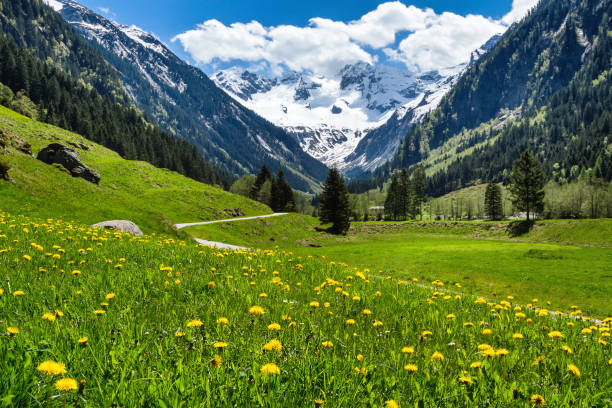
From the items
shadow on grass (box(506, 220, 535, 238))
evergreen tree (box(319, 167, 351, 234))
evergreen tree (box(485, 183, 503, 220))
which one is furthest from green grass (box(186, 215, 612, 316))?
evergreen tree (box(485, 183, 503, 220))

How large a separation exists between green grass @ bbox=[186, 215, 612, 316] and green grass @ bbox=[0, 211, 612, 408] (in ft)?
32.7

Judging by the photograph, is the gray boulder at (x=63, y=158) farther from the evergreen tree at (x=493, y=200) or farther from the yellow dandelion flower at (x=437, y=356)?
the evergreen tree at (x=493, y=200)

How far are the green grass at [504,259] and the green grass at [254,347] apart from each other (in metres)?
9.96

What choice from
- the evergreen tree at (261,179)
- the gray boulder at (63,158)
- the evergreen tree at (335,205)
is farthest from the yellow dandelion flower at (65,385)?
the evergreen tree at (261,179)

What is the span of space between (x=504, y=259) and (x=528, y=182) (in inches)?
1925

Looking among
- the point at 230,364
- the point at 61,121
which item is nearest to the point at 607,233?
the point at 230,364

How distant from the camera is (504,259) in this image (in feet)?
95.3

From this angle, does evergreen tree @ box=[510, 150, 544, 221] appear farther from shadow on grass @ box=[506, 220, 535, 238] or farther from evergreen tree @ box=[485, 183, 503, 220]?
evergreen tree @ box=[485, 183, 503, 220]

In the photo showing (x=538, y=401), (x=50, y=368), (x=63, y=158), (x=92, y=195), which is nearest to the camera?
(x=50, y=368)

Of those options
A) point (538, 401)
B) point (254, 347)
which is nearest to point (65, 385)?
point (254, 347)

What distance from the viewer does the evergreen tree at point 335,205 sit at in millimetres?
72875

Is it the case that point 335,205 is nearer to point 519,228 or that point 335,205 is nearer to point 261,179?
point 519,228

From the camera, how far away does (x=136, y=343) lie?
9.98 feet

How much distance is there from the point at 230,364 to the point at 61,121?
5281 inches
